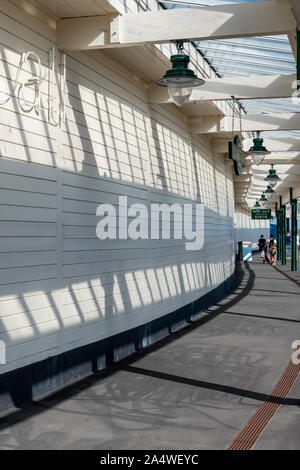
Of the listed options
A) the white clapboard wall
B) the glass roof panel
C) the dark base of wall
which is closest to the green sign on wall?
the glass roof panel

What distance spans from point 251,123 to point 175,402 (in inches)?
305

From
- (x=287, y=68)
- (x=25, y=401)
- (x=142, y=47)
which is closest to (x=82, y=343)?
(x=25, y=401)

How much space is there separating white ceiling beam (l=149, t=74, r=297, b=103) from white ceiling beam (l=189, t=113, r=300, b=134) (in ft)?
9.10

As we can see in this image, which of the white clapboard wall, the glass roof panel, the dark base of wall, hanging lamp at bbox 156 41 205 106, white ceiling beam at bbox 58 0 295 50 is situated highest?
the glass roof panel

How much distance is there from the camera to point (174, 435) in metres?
5.02

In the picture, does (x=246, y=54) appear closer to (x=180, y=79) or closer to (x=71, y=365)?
(x=180, y=79)

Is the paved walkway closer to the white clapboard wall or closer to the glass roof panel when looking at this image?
the white clapboard wall

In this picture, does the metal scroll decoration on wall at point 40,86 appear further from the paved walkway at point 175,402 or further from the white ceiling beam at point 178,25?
the paved walkway at point 175,402

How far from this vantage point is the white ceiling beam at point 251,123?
1221cm

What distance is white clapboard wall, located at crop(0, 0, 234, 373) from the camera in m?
5.78

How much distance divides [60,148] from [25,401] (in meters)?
2.58

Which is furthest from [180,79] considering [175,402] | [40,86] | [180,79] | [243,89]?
[243,89]

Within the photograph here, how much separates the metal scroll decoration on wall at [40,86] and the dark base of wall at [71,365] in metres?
2.46

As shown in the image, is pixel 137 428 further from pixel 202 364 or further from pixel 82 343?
pixel 202 364
